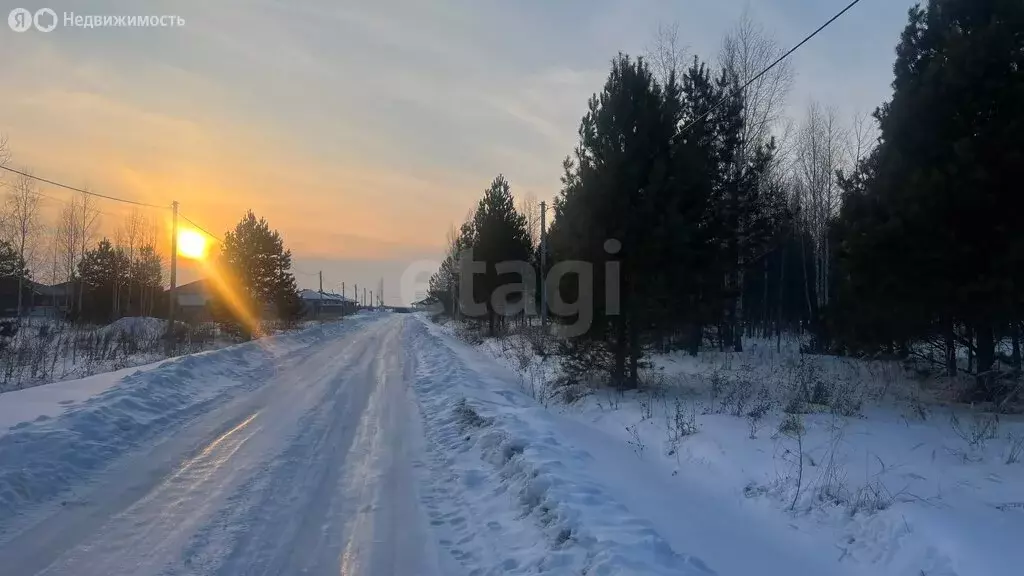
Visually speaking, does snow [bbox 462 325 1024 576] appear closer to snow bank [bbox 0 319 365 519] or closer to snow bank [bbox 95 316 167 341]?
snow bank [bbox 0 319 365 519]

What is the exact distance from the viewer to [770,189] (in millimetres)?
25406

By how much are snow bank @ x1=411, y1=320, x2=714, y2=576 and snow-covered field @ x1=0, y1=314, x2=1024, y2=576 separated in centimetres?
3

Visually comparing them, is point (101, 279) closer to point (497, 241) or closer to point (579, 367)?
point (497, 241)

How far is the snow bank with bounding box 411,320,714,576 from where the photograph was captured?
4582 mm

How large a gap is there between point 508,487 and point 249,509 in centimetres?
253

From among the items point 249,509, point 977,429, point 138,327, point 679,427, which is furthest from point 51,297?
point 977,429

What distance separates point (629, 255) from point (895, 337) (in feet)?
16.4

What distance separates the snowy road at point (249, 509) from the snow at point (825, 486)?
2.24m

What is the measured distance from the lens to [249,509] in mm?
5746

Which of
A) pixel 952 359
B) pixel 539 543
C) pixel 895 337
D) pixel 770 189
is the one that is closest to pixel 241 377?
pixel 539 543

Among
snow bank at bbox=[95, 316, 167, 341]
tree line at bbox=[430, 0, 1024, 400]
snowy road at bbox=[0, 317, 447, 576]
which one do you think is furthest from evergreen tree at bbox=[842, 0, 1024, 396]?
snow bank at bbox=[95, 316, 167, 341]

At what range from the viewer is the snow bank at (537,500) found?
458 cm

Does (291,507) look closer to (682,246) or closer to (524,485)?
(524,485)

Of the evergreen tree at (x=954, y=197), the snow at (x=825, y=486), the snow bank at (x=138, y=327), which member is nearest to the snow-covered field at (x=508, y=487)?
the snow at (x=825, y=486)
